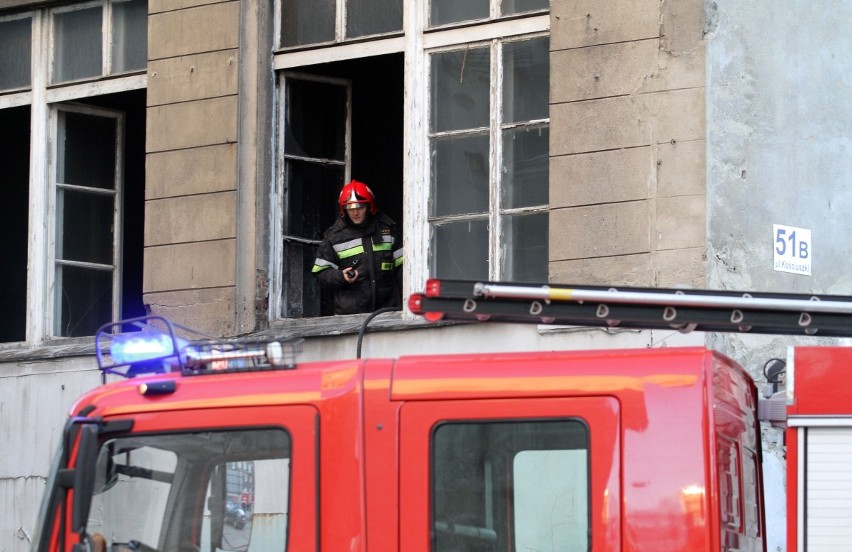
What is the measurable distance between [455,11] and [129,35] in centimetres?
276

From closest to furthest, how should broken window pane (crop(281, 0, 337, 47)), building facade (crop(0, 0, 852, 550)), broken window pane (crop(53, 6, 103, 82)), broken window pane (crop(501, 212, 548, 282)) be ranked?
building facade (crop(0, 0, 852, 550)), broken window pane (crop(501, 212, 548, 282)), broken window pane (crop(281, 0, 337, 47)), broken window pane (crop(53, 6, 103, 82))

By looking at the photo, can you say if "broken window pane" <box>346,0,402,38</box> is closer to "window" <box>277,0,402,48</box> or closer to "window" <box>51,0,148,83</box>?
"window" <box>277,0,402,48</box>

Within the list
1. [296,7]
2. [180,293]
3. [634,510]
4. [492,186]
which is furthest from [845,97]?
[634,510]

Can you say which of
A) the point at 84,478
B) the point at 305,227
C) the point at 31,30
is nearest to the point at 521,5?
the point at 305,227

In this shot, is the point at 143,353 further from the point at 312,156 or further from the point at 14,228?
the point at 14,228

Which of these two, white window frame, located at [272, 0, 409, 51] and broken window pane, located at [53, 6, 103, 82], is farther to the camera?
broken window pane, located at [53, 6, 103, 82]

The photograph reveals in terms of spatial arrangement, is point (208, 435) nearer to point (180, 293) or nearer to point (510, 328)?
point (510, 328)

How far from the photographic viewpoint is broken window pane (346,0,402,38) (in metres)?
10.7

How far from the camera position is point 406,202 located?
412 inches

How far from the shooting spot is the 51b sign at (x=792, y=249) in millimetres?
9344

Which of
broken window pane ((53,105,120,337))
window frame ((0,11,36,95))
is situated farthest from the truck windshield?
window frame ((0,11,36,95))

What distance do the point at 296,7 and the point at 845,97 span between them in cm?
386

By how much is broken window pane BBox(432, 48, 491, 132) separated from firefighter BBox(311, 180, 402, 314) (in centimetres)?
78

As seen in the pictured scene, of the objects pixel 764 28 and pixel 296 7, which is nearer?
pixel 764 28
